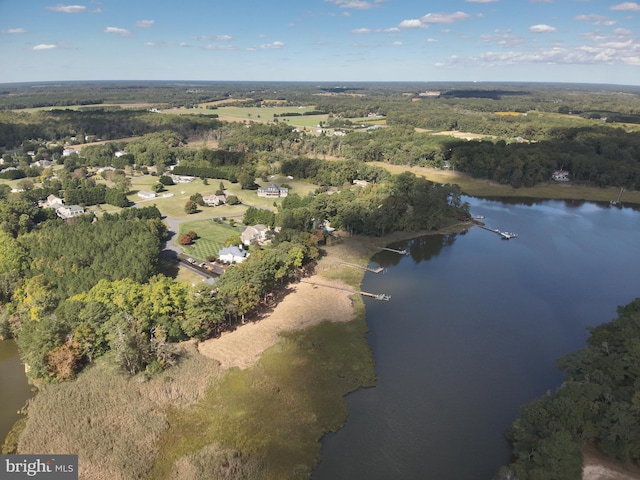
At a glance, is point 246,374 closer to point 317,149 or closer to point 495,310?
point 495,310

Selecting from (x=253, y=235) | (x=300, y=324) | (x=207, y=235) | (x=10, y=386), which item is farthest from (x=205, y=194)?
(x=10, y=386)

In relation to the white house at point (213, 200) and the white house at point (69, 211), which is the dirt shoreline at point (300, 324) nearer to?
the white house at point (213, 200)

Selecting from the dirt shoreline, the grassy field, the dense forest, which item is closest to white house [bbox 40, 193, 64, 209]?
the grassy field

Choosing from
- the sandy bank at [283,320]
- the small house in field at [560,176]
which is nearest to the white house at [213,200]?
the sandy bank at [283,320]

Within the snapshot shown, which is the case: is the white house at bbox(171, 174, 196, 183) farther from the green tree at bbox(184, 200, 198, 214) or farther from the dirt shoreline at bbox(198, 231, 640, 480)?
the dirt shoreline at bbox(198, 231, 640, 480)

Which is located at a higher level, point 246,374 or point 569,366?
point 569,366

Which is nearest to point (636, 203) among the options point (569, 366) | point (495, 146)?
point (495, 146)
